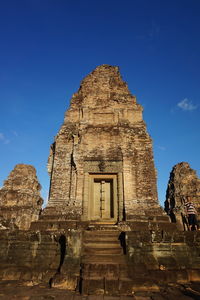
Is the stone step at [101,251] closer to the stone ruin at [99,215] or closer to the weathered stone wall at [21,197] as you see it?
the stone ruin at [99,215]

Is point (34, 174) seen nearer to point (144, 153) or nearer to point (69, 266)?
point (144, 153)

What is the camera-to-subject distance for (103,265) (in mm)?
5961

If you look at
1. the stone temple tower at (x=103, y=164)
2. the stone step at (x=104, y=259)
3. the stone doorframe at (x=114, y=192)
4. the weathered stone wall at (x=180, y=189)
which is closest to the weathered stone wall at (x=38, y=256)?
the stone step at (x=104, y=259)

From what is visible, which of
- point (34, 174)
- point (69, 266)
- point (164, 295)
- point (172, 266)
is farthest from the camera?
point (34, 174)

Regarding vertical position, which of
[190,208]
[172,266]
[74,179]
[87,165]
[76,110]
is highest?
[76,110]

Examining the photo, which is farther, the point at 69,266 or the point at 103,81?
the point at 103,81

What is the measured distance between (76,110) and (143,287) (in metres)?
10.9

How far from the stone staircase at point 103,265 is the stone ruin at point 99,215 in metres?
0.02

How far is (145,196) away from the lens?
10.9 meters

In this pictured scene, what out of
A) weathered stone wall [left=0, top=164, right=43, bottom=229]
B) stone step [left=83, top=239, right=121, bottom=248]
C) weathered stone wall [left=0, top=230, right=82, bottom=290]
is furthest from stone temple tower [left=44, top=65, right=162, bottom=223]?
weathered stone wall [left=0, top=164, right=43, bottom=229]

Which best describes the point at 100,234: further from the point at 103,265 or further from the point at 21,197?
the point at 21,197

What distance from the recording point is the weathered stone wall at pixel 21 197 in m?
17.8

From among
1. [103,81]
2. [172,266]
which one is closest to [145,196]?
[172,266]

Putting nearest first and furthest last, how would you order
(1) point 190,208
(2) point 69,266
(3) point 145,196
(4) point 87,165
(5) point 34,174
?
(2) point 69,266 < (1) point 190,208 < (3) point 145,196 < (4) point 87,165 < (5) point 34,174
